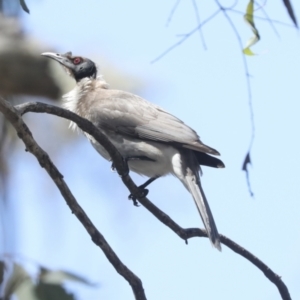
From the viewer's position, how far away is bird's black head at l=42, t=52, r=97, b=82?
6.43 meters

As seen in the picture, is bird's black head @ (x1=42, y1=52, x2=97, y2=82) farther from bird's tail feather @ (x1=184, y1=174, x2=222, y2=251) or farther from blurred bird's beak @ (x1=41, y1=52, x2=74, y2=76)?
bird's tail feather @ (x1=184, y1=174, x2=222, y2=251)

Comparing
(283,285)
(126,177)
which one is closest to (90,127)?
(126,177)

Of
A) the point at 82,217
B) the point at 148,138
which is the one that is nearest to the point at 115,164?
the point at 148,138

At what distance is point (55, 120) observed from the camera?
311 inches

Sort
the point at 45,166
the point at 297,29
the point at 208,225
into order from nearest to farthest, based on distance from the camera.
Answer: the point at 297,29, the point at 45,166, the point at 208,225

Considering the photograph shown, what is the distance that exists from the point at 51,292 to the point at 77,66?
3.73 metres

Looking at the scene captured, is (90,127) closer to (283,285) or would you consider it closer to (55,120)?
(283,285)

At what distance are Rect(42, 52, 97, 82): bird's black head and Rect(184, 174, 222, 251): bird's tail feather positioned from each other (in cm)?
182

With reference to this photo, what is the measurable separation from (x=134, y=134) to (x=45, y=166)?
2.05m

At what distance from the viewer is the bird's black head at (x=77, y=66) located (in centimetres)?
643

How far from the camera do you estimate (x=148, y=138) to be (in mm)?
5375

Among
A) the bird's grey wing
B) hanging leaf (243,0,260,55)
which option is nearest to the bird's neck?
the bird's grey wing

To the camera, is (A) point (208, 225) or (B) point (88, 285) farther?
(A) point (208, 225)

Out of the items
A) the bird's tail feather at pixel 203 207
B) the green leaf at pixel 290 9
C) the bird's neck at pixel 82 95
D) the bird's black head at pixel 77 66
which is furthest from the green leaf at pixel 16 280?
the bird's black head at pixel 77 66
